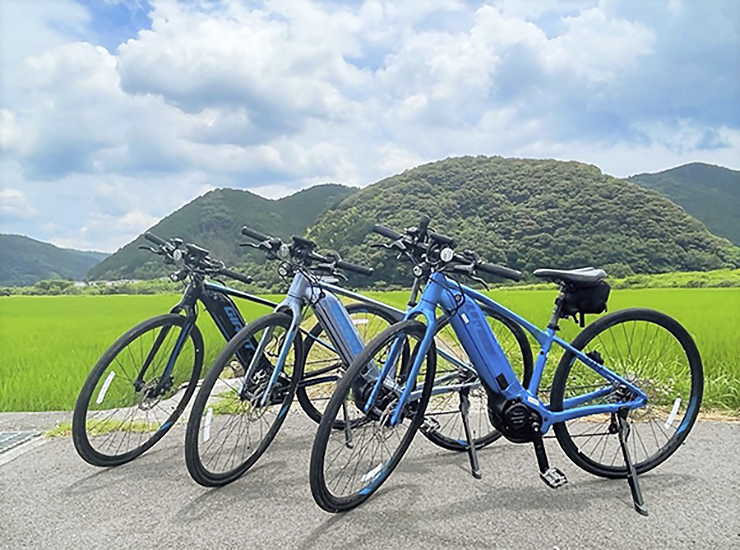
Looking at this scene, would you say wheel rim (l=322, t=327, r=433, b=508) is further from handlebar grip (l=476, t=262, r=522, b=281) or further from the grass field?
the grass field

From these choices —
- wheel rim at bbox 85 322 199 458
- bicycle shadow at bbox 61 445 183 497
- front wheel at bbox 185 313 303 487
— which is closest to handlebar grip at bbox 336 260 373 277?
front wheel at bbox 185 313 303 487

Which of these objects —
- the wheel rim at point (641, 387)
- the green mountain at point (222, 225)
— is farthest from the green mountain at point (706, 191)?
the green mountain at point (222, 225)

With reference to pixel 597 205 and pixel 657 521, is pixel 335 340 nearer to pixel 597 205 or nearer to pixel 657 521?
pixel 657 521

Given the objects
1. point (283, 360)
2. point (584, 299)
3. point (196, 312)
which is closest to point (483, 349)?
point (584, 299)

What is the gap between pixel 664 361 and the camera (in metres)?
2.92

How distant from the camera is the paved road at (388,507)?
1.90 m

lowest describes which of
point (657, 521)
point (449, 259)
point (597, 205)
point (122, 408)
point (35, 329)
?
point (657, 521)

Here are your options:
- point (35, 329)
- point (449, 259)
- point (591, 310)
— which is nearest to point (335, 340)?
point (449, 259)

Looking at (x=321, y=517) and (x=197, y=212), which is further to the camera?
(x=197, y=212)

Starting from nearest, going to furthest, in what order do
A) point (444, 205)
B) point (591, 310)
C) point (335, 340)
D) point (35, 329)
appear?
point (591, 310) → point (335, 340) → point (35, 329) → point (444, 205)

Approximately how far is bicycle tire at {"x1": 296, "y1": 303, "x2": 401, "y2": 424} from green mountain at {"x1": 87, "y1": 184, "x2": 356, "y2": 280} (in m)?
1.34

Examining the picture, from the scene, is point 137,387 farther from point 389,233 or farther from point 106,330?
point 106,330

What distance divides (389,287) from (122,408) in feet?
6.20

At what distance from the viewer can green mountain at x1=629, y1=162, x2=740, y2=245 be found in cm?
564
